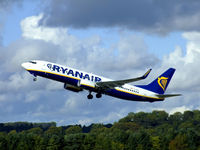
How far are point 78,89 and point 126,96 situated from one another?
11285 mm

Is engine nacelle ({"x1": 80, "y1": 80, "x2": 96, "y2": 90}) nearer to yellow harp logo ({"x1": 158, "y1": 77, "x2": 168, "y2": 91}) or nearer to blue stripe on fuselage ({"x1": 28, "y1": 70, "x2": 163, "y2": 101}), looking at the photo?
blue stripe on fuselage ({"x1": 28, "y1": 70, "x2": 163, "y2": 101})

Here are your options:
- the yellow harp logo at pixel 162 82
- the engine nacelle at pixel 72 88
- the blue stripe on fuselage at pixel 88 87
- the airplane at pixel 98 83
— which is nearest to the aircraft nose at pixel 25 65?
the airplane at pixel 98 83

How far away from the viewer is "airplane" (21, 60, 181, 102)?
81125 millimetres

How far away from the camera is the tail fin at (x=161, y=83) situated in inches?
3866

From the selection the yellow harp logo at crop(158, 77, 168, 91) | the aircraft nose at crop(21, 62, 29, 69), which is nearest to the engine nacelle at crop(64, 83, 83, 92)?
the aircraft nose at crop(21, 62, 29, 69)

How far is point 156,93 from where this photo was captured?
97750mm

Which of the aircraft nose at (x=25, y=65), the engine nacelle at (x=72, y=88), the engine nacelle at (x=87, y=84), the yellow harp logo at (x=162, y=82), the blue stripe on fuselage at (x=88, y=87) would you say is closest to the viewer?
the blue stripe on fuselage at (x=88, y=87)

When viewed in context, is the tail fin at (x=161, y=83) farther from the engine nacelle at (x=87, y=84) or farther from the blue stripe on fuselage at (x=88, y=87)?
the engine nacelle at (x=87, y=84)

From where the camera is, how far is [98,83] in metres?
85.2

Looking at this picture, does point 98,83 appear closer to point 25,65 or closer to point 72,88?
point 72,88

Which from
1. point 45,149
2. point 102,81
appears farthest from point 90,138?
point 102,81

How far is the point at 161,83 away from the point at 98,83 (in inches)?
862

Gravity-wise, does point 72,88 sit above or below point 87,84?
above

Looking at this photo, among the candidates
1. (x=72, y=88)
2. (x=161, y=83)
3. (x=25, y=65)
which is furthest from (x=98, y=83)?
(x=161, y=83)
